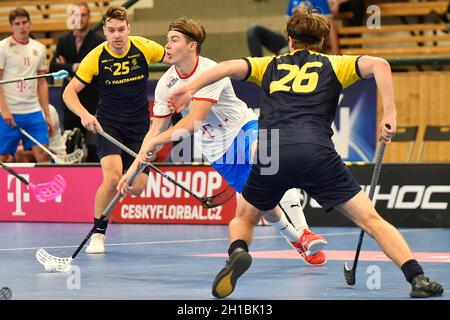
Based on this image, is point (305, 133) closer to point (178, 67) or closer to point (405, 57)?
point (178, 67)

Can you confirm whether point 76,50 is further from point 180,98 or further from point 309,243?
point 180,98

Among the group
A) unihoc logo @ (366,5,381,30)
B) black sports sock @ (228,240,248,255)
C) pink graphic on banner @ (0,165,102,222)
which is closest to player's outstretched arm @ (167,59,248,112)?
black sports sock @ (228,240,248,255)

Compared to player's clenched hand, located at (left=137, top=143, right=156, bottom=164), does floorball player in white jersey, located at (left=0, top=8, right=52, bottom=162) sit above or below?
below

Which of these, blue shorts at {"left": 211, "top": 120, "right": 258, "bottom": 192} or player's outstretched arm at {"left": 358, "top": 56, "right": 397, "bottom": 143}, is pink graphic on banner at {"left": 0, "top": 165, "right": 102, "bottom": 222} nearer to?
blue shorts at {"left": 211, "top": 120, "right": 258, "bottom": 192}

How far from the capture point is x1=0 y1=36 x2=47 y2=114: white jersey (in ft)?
43.3

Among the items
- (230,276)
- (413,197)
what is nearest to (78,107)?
(230,276)

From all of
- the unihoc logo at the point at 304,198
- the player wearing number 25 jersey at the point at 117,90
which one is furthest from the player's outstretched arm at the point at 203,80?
the unihoc logo at the point at 304,198

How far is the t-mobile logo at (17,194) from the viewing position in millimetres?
13249

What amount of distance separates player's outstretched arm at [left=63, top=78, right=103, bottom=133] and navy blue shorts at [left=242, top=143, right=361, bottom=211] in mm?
2735

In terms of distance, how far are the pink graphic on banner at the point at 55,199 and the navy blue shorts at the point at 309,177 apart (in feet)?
21.3

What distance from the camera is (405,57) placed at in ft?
47.2

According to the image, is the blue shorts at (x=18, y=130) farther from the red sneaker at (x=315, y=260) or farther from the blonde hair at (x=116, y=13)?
the red sneaker at (x=315, y=260)

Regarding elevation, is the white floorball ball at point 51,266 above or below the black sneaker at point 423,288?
below
